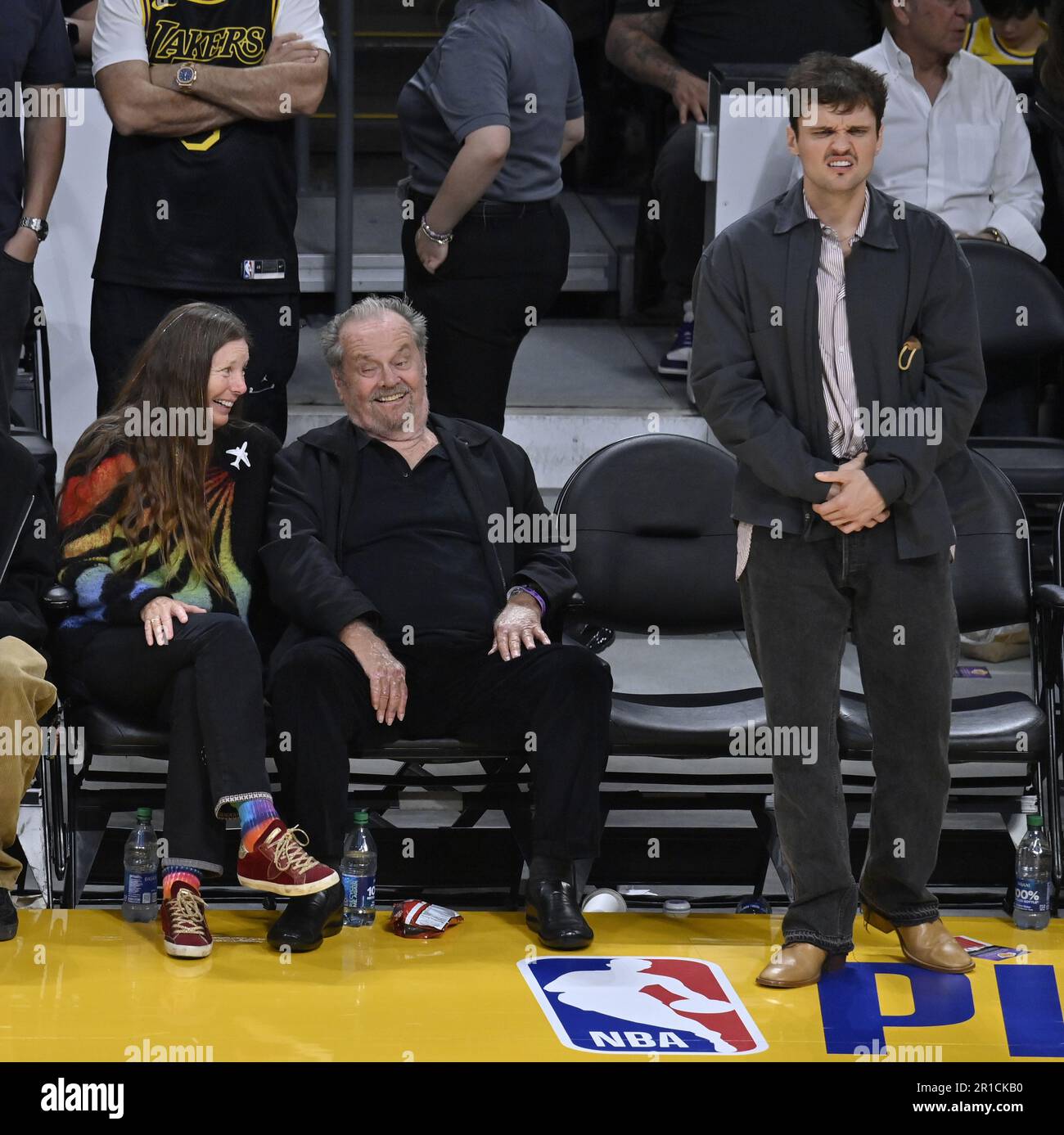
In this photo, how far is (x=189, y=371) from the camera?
396 centimetres

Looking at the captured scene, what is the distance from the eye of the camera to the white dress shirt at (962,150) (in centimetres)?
528

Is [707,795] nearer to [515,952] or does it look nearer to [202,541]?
[515,952]

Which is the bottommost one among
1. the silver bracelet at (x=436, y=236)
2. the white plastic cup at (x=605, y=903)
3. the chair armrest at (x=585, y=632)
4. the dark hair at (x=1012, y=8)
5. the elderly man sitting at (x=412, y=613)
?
the white plastic cup at (x=605, y=903)

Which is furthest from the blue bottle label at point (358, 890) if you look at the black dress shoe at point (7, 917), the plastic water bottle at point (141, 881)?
the black dress shoe at point (7, 917)

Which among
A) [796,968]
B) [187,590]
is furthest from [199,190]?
[796,968]

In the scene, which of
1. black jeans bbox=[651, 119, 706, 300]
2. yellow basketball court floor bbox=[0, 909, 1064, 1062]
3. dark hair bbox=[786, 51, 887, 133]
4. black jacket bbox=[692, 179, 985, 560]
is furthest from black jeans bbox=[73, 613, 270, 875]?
black jeans bbox=[651, 119, 706, 300]

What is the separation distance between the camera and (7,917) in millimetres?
3572

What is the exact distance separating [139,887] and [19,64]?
6.42ft

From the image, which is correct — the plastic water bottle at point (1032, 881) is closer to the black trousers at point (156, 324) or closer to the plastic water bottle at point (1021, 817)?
the plastic water bottle at point (1021, 817)

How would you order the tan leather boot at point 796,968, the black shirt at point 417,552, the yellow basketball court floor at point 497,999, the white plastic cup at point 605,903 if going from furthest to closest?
the black shirt at point 417,552 → the white plastic cup at point 605,903 → the tan leather boot at point 796,968 → the yellow basketball court floor at point 497,999

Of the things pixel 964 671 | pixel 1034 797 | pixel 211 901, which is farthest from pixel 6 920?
pixel 964 671

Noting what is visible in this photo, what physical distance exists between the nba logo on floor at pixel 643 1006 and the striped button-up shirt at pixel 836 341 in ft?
3.30
